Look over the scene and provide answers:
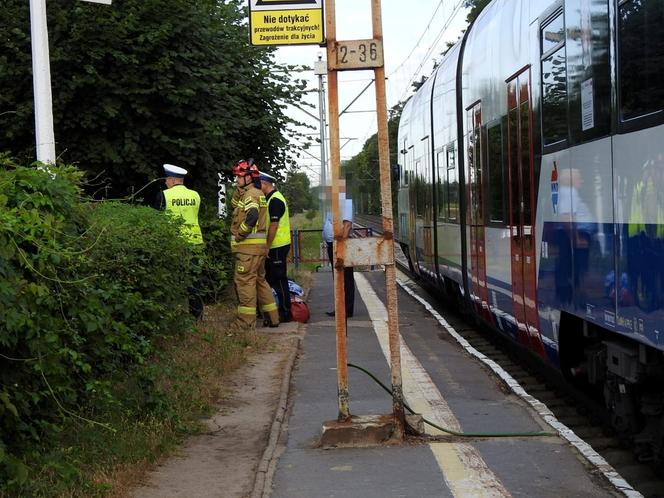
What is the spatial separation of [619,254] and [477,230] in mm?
5606

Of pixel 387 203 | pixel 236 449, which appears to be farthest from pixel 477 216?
pixel 236 449

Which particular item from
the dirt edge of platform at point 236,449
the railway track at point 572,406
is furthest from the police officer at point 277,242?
the dirt edge of platform at point 236,449

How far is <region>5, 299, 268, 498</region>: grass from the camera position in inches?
220

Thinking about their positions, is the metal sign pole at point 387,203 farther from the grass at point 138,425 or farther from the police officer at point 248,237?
the police officer at point 248,237

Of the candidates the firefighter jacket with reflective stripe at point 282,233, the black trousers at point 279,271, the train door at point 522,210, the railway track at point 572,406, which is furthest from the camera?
the black trousers at point 279,271

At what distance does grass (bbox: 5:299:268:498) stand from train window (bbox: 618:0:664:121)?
3206 mm

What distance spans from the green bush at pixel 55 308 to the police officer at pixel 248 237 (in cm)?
508

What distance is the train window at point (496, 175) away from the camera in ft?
32.5

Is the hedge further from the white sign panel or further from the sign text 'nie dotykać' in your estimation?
the white sign panel

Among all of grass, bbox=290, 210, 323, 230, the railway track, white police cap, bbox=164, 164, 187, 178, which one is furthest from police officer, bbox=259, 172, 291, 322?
grass, bbox=290, 210, 323, 230

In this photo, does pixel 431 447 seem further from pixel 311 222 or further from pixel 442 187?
pixel 311 222

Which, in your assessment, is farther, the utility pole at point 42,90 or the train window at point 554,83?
the utility pole at point 42,90

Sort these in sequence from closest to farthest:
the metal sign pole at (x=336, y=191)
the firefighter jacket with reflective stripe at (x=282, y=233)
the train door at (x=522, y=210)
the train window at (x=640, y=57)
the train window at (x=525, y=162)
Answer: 1. the train window at (x=640, y=57)
2. the metal sign pole at (x=336, y=191)
3. the train door at (x=522, y=210)
4. the train window at (x=525, y=162)
5. the firefighter jacket with reflective stripe at (x=282, y=233)

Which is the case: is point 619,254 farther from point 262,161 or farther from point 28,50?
point 262,161
